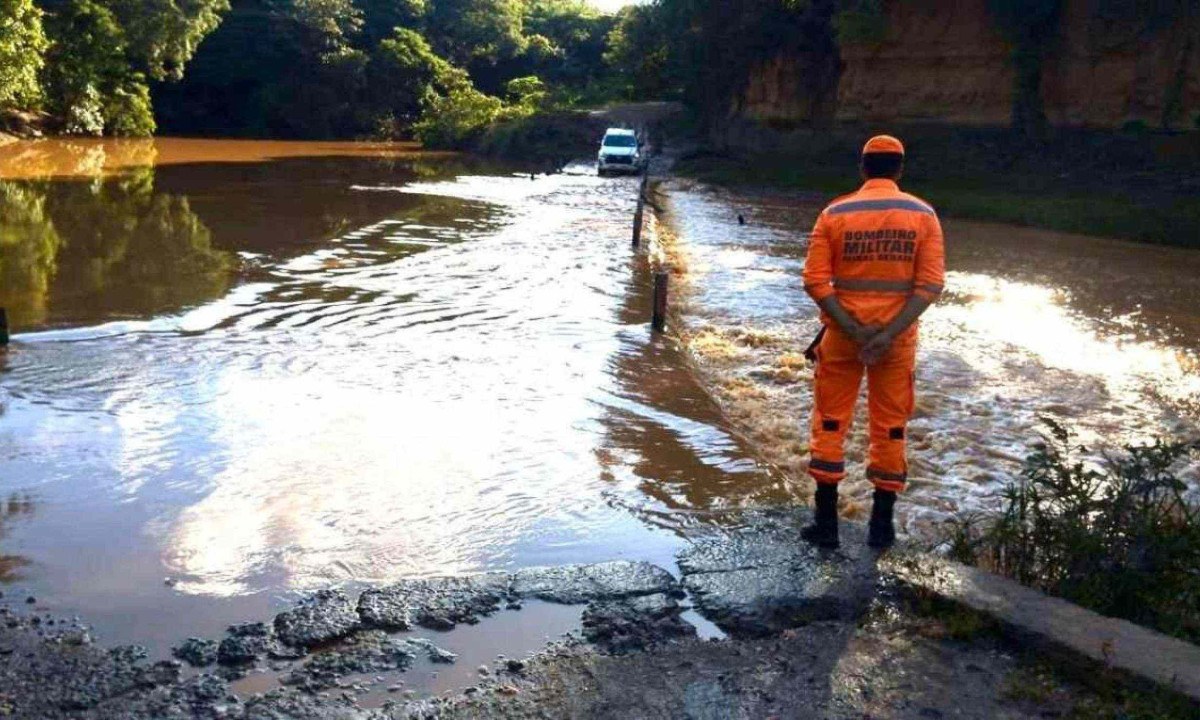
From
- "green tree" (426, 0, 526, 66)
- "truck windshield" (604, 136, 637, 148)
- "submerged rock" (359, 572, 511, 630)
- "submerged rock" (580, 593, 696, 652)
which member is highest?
"green tree" (426, 0, 526, 66)

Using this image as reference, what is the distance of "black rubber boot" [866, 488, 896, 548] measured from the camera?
547 centimetres

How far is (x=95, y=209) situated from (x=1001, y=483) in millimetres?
19844

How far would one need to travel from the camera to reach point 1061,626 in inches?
174

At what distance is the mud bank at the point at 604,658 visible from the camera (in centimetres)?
409

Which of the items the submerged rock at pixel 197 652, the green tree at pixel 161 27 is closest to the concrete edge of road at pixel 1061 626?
the submerged rock at pixel 197 652

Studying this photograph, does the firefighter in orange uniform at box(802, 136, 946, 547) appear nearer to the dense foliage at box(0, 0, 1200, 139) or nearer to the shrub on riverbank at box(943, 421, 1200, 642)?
the shrub on riverbank at box(943, 421, 1200, 642)

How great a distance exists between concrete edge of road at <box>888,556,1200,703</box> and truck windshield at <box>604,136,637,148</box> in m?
33.9

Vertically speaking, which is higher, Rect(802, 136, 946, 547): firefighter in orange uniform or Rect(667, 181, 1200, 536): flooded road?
Rect(802, 136, 946, 547): firefighter in orange uniform

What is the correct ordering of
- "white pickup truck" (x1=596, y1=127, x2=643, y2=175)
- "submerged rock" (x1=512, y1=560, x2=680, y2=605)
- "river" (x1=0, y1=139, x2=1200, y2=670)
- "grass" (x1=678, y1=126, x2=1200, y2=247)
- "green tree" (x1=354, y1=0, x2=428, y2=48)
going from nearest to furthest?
"submerged rock" (x1=512, y1=560, x2=680, y2=605), "river" (x1=0, y1=139, x2=1200, y2=670), "grass" (x1=678, y1=126, x2=1200, y2=247), "white pickup truck" (x1=596, y1=127, x2=643, y2=175), "green tree" (x1=354, y1=0, x2=428, y2=48)

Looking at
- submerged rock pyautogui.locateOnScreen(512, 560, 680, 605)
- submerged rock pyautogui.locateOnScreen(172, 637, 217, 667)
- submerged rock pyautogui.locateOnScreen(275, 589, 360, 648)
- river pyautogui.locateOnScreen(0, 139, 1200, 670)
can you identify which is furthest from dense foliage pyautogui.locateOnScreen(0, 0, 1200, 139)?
submerged rock pyautogui.locateOnScreen(172, 637, 217, 667)

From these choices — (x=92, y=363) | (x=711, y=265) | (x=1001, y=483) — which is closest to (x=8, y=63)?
(x=711, y=265)

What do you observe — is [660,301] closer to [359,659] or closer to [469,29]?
[359,659]

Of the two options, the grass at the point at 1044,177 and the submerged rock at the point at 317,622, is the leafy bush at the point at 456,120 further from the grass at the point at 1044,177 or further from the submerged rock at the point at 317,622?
the submerged rock at the point at 317,622

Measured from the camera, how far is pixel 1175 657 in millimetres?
4105
